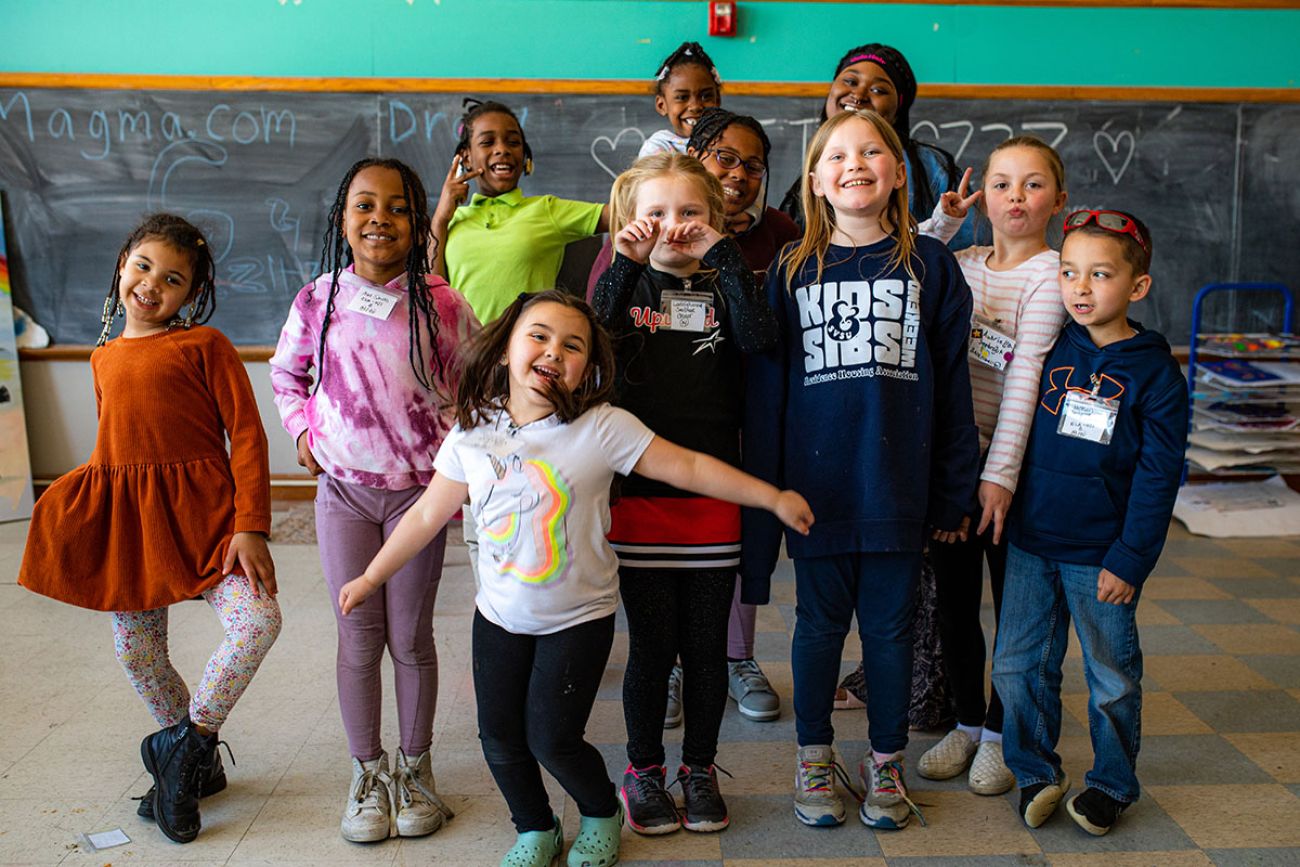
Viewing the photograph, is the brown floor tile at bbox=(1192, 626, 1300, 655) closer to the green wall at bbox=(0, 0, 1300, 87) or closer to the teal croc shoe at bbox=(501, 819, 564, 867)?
the teal croc shoe at bbox=(501, 819, 564, 867)

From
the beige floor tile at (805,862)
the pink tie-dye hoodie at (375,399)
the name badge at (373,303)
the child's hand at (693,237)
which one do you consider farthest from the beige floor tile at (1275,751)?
the name badge at (373,303)

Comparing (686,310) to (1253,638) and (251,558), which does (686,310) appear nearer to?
(251,558)

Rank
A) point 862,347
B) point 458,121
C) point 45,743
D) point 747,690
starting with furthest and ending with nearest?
point 458,121
point 747,690
point 45,743
point 862,347

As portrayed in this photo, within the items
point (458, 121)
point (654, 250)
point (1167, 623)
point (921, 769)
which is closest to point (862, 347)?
point (654, 250)

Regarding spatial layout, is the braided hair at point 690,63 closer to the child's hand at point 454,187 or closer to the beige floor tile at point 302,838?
the child's hand at point 454,187

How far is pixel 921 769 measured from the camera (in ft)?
7.27

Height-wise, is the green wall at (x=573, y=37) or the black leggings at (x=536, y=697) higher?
the green wall at (x=573, y=37)

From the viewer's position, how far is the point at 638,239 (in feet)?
6.02

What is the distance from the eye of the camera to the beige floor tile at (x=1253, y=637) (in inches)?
117

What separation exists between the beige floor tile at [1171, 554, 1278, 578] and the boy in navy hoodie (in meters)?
1.97

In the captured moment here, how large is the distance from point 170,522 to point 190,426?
179 mm

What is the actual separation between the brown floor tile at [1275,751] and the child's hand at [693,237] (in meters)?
1.61

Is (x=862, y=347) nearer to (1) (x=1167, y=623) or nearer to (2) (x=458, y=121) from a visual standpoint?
(1) (x=1167, y=623)

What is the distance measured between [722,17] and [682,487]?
9.88 ft
